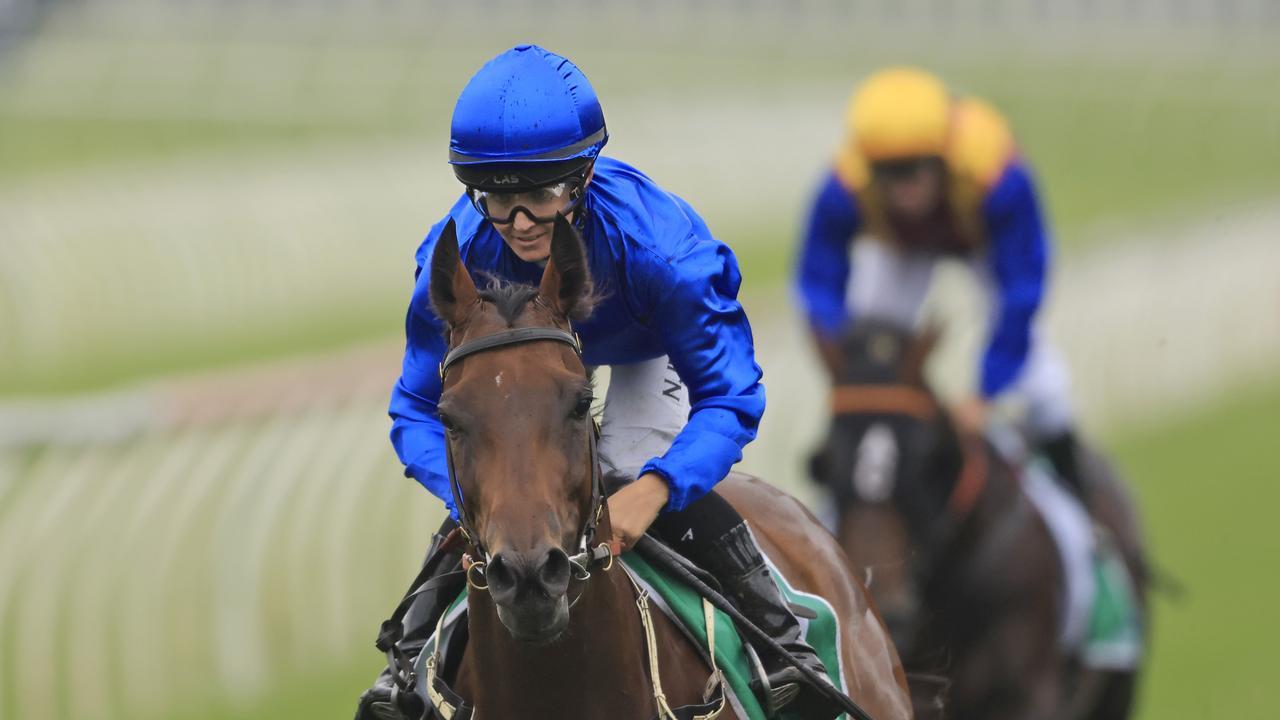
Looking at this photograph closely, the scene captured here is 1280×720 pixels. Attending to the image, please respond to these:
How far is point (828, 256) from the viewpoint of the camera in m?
8.41

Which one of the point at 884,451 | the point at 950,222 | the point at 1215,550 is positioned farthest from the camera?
the point at 1215,550

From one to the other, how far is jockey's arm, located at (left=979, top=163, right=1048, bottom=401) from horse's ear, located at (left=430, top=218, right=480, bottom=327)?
4.81 metres

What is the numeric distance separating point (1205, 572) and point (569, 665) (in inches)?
368

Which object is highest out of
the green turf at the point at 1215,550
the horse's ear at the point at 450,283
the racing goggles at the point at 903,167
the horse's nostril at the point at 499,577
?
the racing goggles at the point at 903,167

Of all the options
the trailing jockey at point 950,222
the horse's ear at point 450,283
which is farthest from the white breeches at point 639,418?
the trailing jockey at point 950,222

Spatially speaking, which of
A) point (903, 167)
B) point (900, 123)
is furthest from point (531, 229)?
point (903, 167)

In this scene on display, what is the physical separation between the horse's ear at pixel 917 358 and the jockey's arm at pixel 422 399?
343 cm

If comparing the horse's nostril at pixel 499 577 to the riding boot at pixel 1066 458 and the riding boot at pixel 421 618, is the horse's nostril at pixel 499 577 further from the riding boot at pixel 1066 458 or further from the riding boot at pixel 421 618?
the riding boot at pixel 1066 458

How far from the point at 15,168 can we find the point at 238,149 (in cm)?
297

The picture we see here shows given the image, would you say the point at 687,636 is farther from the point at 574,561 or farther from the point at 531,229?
the point at 531,229

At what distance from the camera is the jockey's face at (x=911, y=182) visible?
7.94m

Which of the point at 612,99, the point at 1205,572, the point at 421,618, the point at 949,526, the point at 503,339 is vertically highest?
the point at 612,99

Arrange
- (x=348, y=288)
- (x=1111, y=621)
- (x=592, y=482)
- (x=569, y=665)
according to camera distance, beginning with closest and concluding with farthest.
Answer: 1. (x=592, y=482)
2. (x=569, y=665)
3. (x=1111, y=621)
4. (x=348, y=288)

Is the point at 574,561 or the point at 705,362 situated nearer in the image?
the point at 574,561
